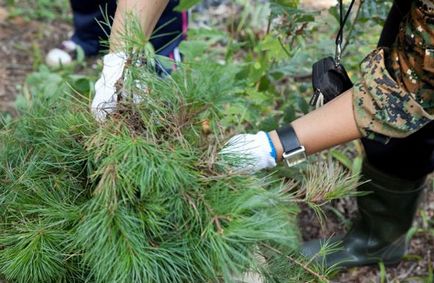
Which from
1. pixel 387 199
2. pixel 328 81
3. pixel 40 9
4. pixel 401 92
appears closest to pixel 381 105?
pixel 401 92

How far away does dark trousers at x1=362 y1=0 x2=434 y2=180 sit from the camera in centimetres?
172

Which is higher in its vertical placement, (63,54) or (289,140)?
(289,140)

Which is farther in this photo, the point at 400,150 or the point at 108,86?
the point at 400,150

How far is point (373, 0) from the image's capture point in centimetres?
182

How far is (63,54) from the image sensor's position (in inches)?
118

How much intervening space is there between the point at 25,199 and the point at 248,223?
18.2 inches

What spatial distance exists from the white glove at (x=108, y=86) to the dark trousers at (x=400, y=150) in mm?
769

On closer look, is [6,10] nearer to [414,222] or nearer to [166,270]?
[414,222]

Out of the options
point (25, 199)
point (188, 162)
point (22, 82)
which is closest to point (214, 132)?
point (188, 162)

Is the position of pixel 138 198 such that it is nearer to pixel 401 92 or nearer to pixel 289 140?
pixel 289 140

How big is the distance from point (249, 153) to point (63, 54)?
6.31 feet

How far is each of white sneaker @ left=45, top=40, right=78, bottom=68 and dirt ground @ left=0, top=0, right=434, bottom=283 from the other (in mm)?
88

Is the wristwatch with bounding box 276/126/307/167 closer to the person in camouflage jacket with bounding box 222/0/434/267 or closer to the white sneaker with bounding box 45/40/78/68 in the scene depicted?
the person in camouflage jacket with bounding box 222/0/434/267

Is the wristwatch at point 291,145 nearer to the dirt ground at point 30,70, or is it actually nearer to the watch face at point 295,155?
the watch face at point 295,155
